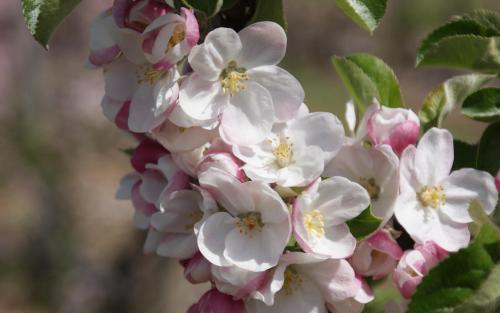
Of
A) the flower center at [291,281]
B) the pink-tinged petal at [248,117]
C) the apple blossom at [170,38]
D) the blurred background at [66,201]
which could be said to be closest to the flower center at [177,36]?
the apple blossom at [170,38]

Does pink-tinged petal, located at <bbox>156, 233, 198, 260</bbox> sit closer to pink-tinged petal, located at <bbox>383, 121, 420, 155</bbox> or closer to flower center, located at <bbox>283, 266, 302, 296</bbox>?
flower center, located at <bbox>283, 266, 302, 296</bbox>

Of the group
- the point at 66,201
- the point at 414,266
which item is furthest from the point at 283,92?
the point at 66,201

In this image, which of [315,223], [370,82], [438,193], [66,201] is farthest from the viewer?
[66,201]

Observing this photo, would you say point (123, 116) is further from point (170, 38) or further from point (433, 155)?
point (433, 155)

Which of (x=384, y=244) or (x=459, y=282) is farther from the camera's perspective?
(x=384, y=244)

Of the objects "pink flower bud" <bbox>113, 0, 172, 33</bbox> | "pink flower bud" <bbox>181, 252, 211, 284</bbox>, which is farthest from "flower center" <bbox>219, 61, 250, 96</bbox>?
"pink flower bud" <bbox>181, 252, 211, 284</bbox>

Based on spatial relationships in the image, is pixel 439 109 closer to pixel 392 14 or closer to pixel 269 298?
pixel 269 298
